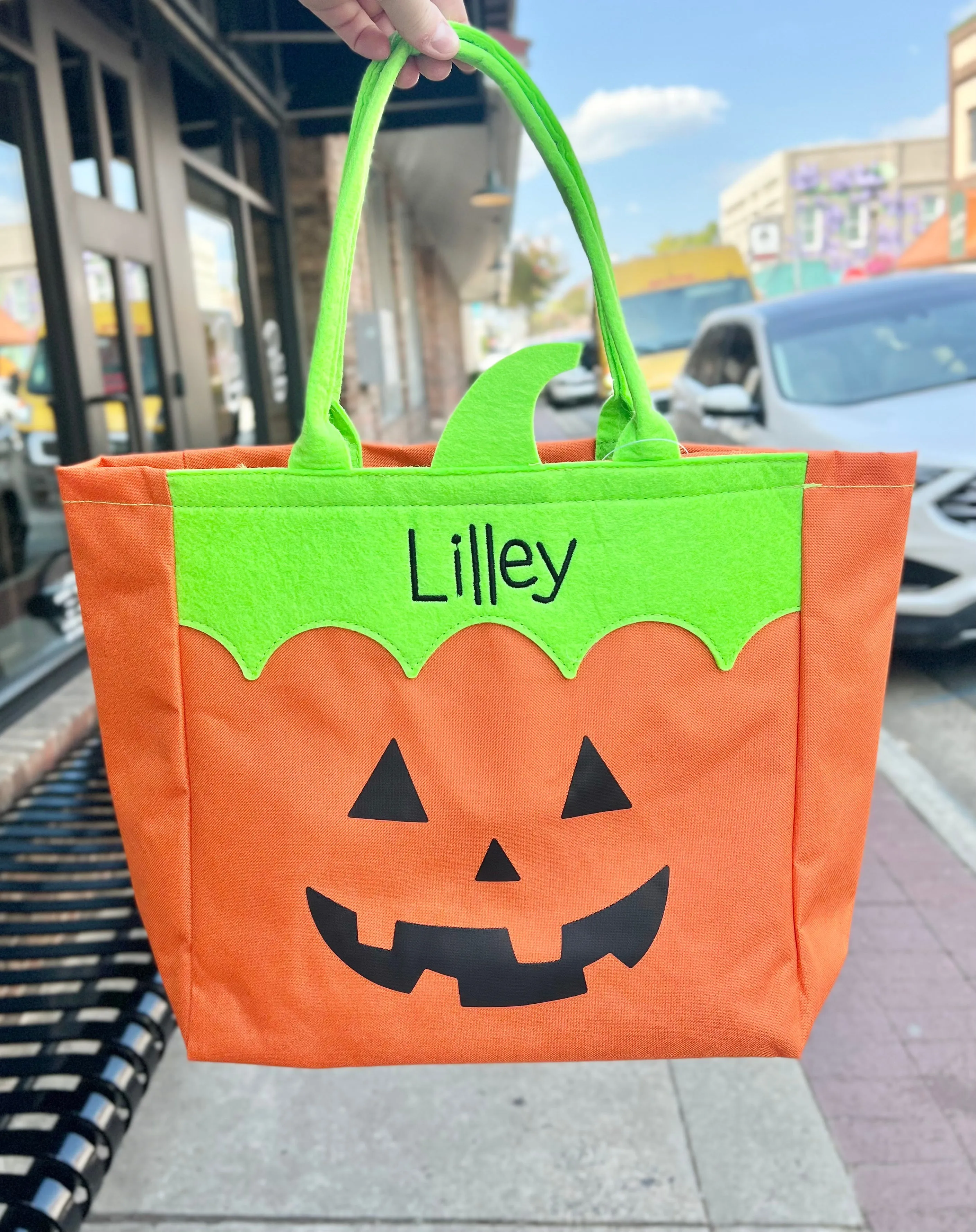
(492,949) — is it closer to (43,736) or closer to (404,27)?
(404,27)

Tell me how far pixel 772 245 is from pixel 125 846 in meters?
25.2

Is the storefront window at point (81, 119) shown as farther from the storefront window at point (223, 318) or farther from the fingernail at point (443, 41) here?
the fingernail at point (443, 41)

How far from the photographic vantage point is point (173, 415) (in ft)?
15.0

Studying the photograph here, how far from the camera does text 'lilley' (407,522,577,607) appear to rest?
1.01 metres

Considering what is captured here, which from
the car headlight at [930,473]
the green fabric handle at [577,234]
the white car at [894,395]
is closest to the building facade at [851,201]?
the white car at [894,395]

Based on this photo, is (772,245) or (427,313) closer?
(427,313)

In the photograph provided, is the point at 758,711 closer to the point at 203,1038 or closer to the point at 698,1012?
the point at 698,1012

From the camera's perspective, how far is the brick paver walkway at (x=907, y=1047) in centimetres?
176

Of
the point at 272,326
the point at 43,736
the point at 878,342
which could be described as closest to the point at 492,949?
the point at 43,736

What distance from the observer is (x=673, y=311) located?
11.9 meters

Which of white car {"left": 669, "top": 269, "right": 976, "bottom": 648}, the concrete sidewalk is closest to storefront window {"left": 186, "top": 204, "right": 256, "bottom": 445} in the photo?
white car {"left": 669, "top": 269, "right": 976, "bottom": 648}

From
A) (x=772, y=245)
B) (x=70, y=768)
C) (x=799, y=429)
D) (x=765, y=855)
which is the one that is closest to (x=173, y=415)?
(x=70, y=768)

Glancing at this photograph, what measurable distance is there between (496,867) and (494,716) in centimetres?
17

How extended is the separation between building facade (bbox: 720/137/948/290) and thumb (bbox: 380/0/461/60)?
63.5 meters
